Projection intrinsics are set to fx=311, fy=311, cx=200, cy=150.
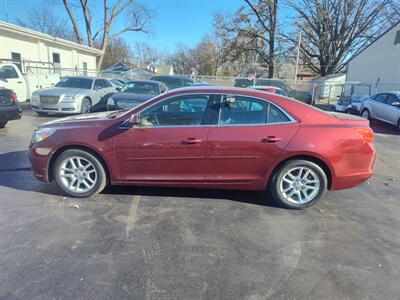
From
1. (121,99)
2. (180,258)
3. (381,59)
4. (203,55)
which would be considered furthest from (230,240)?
(203,55)

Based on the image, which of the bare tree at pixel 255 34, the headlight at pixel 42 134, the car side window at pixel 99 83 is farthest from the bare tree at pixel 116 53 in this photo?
the headlight at pixel 42 134

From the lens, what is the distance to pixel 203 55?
6375cm

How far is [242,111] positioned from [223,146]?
0.54 metres

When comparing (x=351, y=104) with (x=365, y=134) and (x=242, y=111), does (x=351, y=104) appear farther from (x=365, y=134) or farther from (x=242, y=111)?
(x=242, y=111)

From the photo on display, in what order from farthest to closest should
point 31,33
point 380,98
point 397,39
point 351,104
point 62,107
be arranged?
point 397,39
point 31,33
point 351,104
point 380,98
point 62,107

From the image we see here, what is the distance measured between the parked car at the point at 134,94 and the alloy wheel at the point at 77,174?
19.5ft

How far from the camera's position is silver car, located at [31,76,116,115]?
36.7ft

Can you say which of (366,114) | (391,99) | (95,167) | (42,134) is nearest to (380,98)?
(391,99)

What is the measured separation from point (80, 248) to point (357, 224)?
322 centimetres

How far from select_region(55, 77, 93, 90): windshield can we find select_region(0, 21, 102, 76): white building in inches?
235

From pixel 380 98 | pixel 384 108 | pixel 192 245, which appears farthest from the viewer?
pixel 380 98

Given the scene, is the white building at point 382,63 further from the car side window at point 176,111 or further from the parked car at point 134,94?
the car side window at point 176,111

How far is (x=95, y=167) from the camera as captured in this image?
4230mm

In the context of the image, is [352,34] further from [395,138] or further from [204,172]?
[204,172]
